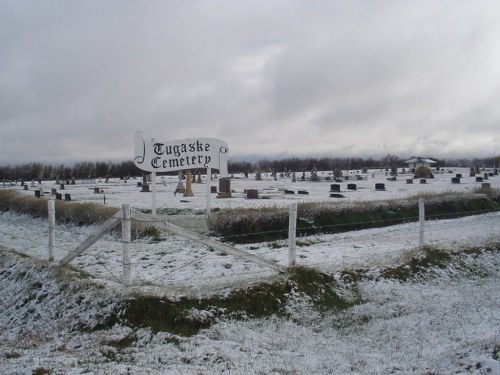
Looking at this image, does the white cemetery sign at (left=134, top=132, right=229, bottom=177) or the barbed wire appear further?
the white cemetery sign at (left=134, top=132, right=229, bottom=177)

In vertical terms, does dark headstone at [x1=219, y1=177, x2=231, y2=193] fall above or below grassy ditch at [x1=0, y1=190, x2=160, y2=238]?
above

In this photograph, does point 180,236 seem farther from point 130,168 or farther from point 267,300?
point 130,168

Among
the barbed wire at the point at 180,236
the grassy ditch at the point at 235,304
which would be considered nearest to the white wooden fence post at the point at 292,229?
the grassy ditch at the point at 235,304

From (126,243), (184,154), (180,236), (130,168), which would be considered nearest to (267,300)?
(126,243)

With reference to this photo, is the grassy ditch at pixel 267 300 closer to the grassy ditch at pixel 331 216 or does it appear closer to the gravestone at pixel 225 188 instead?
the grassy ditch at pixel 331 216

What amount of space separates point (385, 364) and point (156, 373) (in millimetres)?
2846

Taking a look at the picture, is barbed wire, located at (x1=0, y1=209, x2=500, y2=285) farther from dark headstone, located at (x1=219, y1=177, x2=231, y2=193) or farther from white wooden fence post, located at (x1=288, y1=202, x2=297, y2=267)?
dark headstone, located at (x1=219, y1=177, x2=231, y2=193)

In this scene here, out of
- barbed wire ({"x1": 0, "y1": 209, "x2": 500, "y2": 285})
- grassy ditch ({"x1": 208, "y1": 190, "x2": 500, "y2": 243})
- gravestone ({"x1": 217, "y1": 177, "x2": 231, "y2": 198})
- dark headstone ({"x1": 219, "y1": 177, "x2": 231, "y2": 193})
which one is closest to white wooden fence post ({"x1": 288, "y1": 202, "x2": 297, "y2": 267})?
barbed wire ({"x1": 0, "y1": 209, "x2": 500, "y2": 285})

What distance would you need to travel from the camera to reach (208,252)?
34.7ft

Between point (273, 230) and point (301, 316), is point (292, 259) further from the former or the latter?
point (273, 230)

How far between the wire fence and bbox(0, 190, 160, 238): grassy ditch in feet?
1.18

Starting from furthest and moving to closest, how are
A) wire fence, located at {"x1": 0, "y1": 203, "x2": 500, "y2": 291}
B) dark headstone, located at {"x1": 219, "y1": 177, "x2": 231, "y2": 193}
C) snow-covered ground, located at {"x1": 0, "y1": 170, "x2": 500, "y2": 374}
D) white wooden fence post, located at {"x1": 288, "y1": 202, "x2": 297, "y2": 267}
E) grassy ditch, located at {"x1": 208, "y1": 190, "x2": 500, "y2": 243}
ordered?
dark headstone, located at {"x1": 219, "y1": 177, "x2": 231, "y2": 193}
grassy ditch, located at {"x1": 208, "y1": 190, "x2": 500, "y2": 243}
wire fence, located at {"x1": 0, "y1": 203, "x2": 500, "y2": 291}
white wooden fence post, located at {"x1": 288, "y1": 202, "x2": 297, "y2": 267}
snow-covered ground, located at {"x1": 0, "y1": 170, "x2": 500, "y2": 374}

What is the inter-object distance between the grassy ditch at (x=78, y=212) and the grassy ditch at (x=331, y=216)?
86.0 inches

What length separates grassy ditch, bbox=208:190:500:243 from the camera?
518 inches
